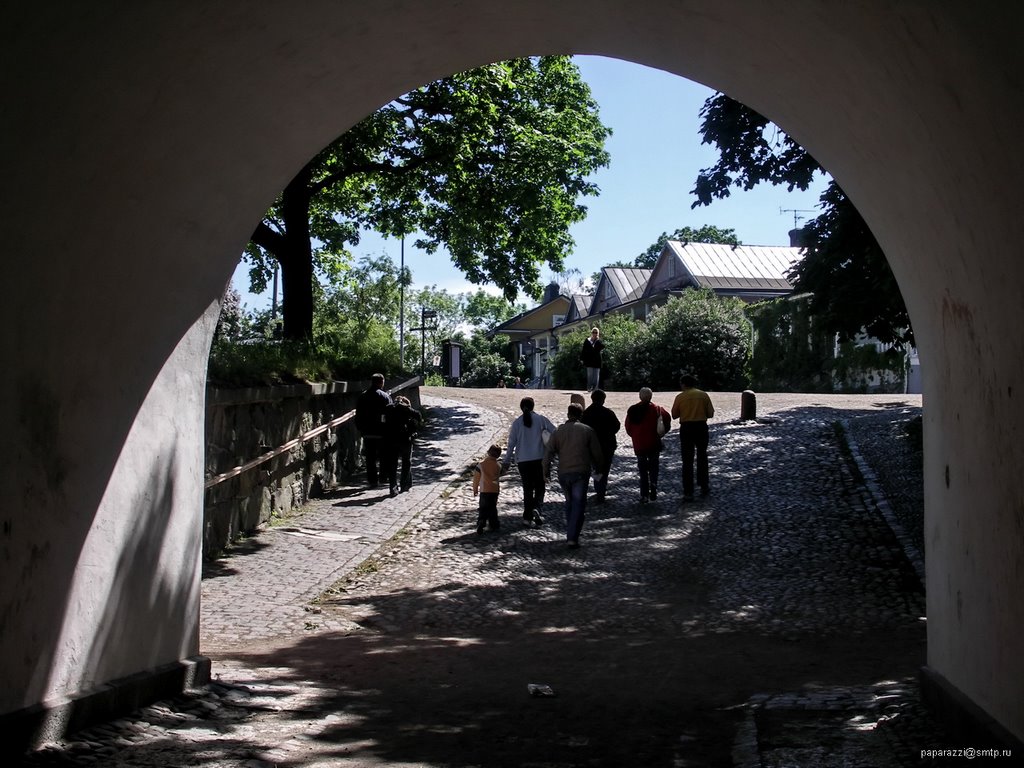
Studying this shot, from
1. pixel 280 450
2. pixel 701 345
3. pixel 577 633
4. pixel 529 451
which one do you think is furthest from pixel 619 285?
pixel 577 633

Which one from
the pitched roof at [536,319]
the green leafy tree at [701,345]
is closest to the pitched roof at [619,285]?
the pitched roof at [536,319]

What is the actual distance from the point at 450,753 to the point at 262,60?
3410 millimetres

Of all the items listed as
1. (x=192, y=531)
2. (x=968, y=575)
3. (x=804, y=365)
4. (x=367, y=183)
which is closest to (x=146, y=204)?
(x=192, y=531)

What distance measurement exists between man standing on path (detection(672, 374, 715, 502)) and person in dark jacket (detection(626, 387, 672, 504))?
227mm

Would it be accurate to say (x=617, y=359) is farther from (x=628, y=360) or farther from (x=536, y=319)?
(x=536, y=319)

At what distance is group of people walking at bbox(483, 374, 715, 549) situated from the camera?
12094 mm

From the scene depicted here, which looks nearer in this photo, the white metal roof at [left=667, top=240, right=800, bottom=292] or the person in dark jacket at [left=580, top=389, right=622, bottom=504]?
the person in dark jacket at [left=580, top=389, right=622, bottom=504]

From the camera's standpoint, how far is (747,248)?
2260 inches

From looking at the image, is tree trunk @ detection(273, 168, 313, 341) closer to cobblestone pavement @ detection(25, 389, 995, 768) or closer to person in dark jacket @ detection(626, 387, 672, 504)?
cobblestone pavement @ detection(25, 389, 995, 768)

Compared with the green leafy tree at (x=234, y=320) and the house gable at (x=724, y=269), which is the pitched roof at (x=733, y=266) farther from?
the green leafy tree at (x=234, y=320)

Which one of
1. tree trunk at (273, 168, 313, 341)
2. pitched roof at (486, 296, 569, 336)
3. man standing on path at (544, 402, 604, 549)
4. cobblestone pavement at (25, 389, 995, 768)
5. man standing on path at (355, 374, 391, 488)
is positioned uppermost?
pitched roof at (486, 296, 569, 336)

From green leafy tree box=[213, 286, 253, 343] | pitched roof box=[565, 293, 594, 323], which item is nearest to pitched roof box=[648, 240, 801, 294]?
pitched roof box=[565, 293, 594, 323]

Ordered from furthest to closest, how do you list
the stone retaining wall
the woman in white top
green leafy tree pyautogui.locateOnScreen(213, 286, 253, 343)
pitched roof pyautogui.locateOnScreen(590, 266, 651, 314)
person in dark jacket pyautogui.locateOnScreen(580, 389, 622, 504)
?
1. pitched roof pyautogui.locateOnScreen(590, 266, 651, 314)
2. green leafy tree pyautogui.locateOnScreen(213, 286, 253, 343)
3. person in dark jacket pyautogui.locateOnScreen(580, 389, 622, 504)
4. the woman in white top
5. the stone retaining wall

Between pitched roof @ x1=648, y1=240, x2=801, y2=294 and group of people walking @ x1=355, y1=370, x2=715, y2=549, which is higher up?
pitched roof @ x1=648, y1=240, x2=801, y2=294
